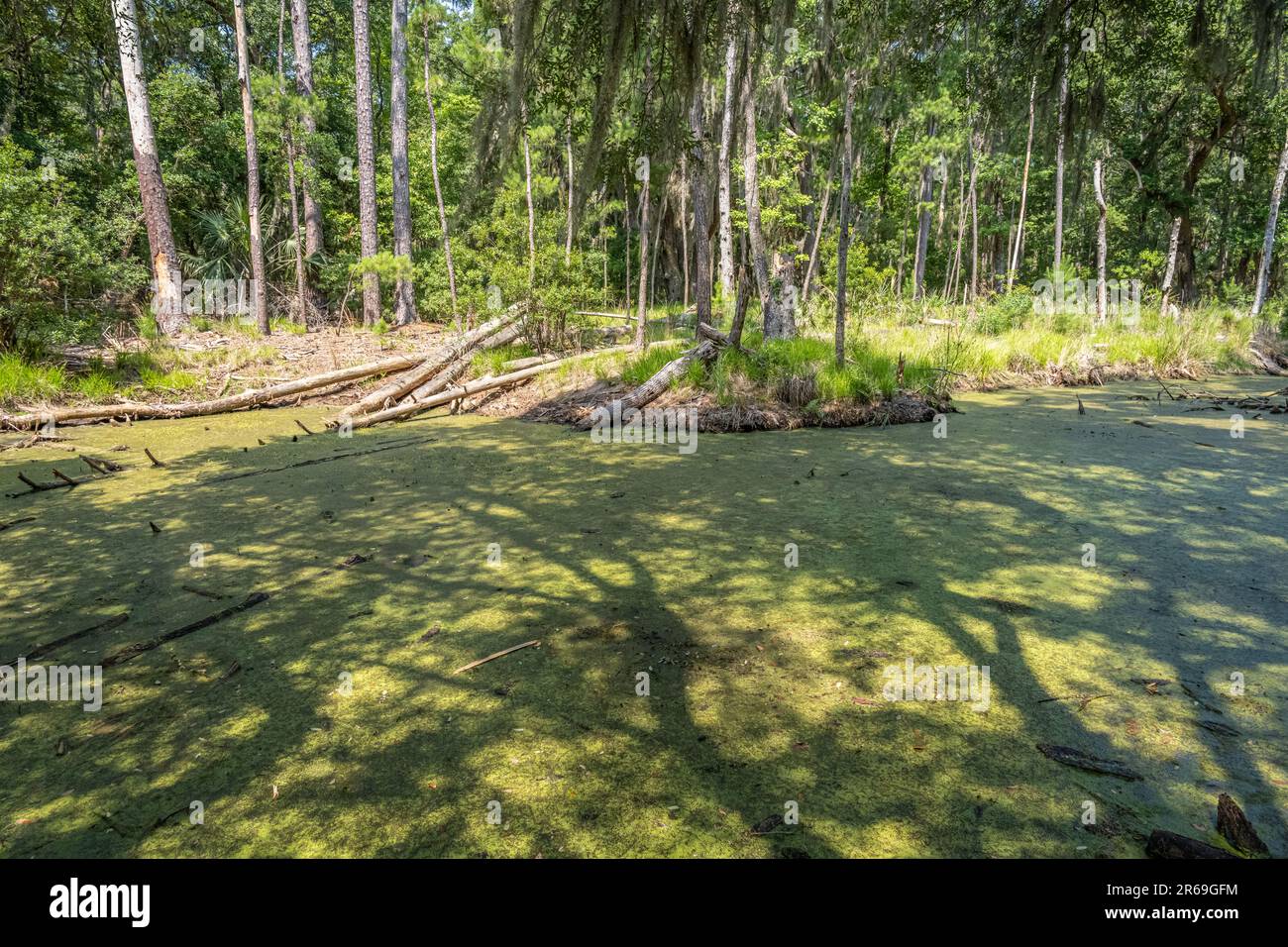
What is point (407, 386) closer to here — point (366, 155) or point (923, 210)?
point (366, 155)

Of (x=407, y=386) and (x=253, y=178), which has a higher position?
(x=253, y=178)

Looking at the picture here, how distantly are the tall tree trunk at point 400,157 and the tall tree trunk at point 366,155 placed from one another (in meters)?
0.51

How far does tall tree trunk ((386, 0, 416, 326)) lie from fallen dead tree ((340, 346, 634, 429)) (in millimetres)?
6785

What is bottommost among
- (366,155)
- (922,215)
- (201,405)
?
(201,405)

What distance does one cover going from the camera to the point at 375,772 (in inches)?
63.3

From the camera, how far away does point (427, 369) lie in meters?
8.23

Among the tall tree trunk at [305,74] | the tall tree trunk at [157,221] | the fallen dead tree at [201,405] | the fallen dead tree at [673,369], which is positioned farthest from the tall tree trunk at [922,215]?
the tall tree trunk at [157,221]

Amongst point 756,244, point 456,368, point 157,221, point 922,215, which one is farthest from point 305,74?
point 922,215

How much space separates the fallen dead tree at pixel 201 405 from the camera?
641 cm

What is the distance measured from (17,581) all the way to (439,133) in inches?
796

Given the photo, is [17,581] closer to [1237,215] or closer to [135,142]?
[135,142]

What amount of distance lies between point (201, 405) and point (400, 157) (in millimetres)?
9067

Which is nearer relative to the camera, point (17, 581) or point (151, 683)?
point (151, 683)
